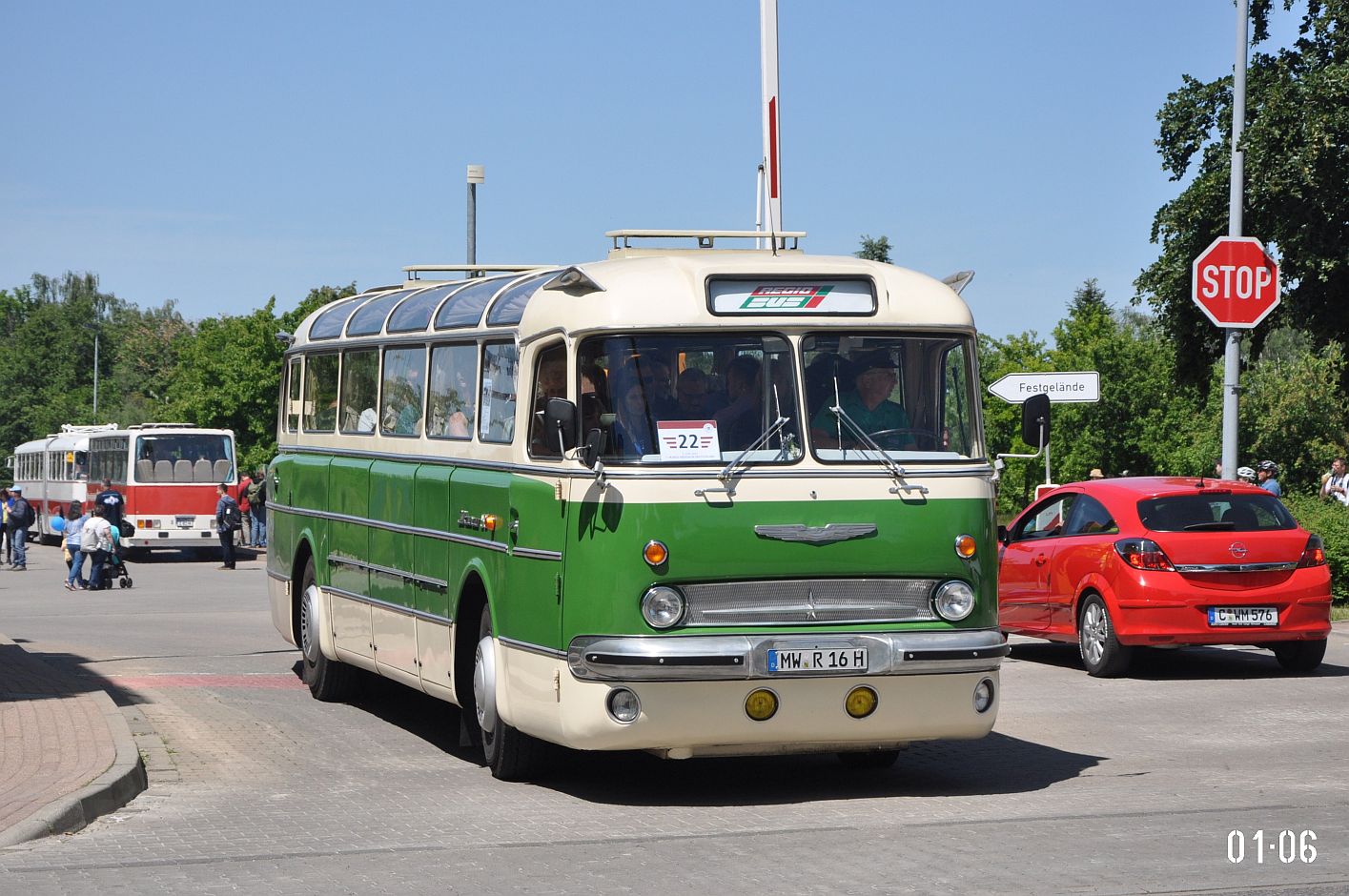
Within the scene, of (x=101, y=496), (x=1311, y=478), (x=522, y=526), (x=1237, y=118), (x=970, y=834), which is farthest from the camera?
(x=1311, y=478)

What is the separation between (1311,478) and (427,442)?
65.2 meters

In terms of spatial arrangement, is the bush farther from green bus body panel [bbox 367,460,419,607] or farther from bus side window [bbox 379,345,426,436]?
green bus body panel [bbox 367,460,419,607]

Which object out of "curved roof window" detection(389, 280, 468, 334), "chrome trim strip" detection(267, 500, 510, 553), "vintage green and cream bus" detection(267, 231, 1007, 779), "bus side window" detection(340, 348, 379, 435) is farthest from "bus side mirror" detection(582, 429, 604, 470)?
"bus side window" detection(340, 348, 379, 435)

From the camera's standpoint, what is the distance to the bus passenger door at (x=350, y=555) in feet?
45.4

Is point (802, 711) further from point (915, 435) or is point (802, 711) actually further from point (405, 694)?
point (405, 694)

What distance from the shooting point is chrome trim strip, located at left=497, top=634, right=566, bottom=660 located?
32.8ft

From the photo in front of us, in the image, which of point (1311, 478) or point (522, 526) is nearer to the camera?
point (522, 526)

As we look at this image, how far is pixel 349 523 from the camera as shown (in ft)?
46.7

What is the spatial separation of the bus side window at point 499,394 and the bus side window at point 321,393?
3.83 m

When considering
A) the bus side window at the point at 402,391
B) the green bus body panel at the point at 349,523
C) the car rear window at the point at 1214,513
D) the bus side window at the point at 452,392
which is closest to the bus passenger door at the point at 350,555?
the green bus body panel at the point at 349,523

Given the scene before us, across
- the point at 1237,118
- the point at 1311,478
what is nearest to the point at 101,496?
the point at 1237,118

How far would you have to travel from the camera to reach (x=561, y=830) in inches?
362

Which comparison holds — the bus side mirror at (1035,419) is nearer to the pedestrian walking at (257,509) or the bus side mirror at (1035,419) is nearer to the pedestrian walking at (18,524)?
the pedestrian walking at (257,509)
